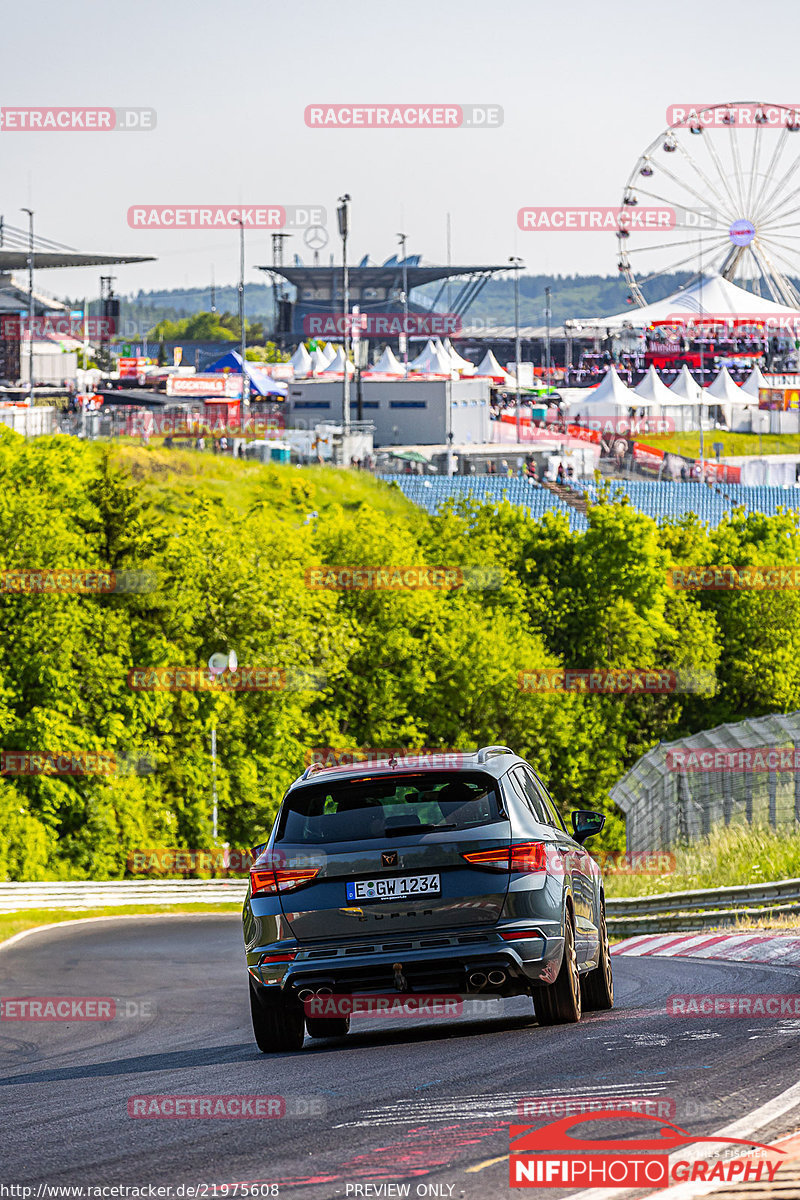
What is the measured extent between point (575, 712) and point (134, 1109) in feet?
159

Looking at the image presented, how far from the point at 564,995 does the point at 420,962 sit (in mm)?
1039

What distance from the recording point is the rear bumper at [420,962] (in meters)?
8.26

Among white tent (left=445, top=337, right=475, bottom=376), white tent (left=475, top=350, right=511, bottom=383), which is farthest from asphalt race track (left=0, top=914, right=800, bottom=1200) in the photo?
white tent (left=475, top=350, right=511, bottom=383)

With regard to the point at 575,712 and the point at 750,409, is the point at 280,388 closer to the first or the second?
the point at 750,409

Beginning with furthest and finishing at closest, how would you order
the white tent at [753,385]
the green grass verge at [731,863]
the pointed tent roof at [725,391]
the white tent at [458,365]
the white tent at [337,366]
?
1. the white tent at [753,385]
2. the white tent at [458,365]
3. the white tent at [337,366]
4. the pointed tent roof at [725,391]
5. the green grass verge at [731,863]

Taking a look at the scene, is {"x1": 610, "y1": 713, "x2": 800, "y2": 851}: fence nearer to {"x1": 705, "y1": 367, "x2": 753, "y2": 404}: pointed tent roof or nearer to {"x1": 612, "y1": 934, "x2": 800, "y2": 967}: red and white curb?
{"x1": 612, "y1": 934, "x2": 800, "y2": 967}: red and white curb

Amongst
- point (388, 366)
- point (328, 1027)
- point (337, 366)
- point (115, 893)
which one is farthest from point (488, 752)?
point (337, 366)

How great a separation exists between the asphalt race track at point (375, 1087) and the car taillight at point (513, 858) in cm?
86

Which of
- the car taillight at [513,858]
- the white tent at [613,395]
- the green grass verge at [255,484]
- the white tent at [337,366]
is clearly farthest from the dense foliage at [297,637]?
the car taillight at [513,858]

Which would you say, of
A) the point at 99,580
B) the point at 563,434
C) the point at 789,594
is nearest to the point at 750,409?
the point at 563,434

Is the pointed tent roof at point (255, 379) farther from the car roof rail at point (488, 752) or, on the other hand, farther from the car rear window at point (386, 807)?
the car rear window at point (386, 807)

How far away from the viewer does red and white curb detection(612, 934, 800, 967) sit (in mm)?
13906

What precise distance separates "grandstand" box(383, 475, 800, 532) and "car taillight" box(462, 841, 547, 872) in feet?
189

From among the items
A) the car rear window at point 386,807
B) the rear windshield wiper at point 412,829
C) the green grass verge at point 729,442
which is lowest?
the rear windshield wiper at point 412,829
